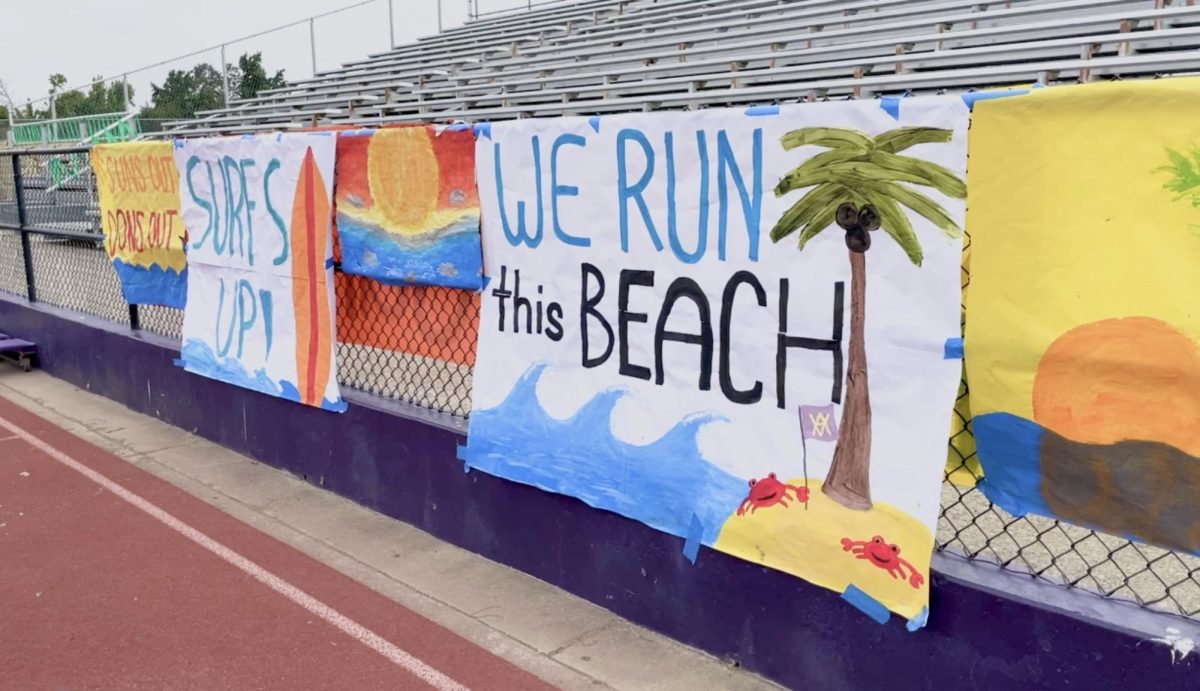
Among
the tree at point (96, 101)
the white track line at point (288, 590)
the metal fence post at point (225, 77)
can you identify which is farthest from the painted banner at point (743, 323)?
the tree at point (96, 101)

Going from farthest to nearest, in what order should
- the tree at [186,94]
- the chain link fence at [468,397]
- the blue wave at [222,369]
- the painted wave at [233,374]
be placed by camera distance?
the tree at [186,94] < the blue wave at [222,369] < the painted wave at [233,374] < the chain link fence at [468,397]

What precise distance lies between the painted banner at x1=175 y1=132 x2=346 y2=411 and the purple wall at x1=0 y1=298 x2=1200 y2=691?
0.71ft

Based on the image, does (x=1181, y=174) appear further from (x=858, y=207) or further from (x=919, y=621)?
(x=919, y=621)

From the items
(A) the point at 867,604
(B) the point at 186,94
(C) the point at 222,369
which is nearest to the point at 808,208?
(A) the point at 867,604

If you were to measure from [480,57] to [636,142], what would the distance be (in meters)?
13.1

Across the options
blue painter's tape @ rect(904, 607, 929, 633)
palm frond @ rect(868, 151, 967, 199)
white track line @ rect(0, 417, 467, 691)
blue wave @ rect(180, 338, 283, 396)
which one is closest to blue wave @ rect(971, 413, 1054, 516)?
blue painter's tape @ rect(904, 607, 929, 633)

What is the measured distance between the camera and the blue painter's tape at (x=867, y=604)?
2.98 metres

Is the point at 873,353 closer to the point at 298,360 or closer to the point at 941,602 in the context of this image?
the point at 941,602

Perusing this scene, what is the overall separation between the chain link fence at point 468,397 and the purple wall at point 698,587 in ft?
0.54

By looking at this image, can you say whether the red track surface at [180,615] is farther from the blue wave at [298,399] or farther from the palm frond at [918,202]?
the palm frond at [918,202]

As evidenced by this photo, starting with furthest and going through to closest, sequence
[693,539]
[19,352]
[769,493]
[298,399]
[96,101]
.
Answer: [96,101]
[19,352]
[298,399]
[693,539]
[769,493]

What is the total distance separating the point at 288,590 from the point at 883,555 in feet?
8.75

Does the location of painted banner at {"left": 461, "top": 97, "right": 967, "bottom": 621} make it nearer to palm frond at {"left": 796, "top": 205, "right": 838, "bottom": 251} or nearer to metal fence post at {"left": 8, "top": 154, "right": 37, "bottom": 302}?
palm frond at {"left": 796, "top": 205, "right": 838, "bottom": 251}

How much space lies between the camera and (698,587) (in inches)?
141
